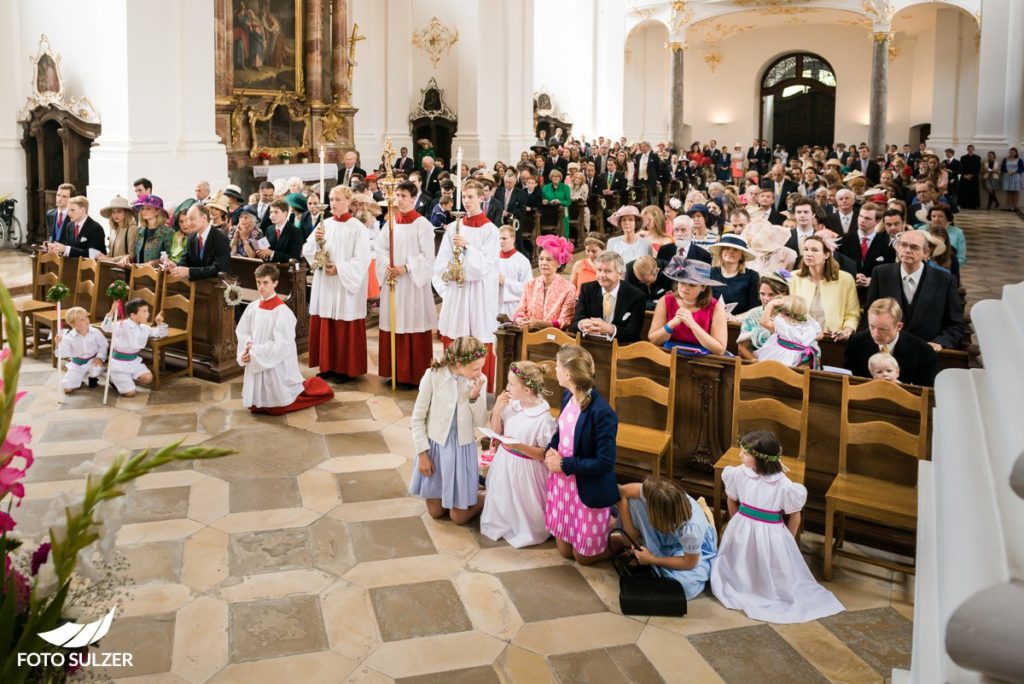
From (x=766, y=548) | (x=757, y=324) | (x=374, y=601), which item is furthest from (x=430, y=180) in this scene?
(x=766, y=548)

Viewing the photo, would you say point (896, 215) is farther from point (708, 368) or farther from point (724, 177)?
point (724, 177)

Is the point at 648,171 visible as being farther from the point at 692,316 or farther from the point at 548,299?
the point at 692,316

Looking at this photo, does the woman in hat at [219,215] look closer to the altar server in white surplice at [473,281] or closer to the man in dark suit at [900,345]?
the altar server in white surplice at [473,281]

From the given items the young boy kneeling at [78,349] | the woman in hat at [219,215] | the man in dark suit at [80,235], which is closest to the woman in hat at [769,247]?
the woman in hat at [219,215]

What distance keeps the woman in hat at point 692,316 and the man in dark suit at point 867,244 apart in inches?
115

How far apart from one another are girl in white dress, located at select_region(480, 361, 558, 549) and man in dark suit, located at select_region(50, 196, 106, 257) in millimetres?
6249

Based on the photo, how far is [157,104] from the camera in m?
13.1

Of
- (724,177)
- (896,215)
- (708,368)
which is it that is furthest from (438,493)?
(724,177)

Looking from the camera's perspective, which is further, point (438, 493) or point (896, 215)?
point (896, 215)

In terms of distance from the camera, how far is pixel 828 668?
13.6 feet

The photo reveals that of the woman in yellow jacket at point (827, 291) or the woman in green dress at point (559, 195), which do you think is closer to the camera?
the woman in yellow jacket at point (827, 291)

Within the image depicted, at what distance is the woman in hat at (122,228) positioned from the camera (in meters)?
9.66

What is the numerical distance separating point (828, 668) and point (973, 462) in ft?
11.1

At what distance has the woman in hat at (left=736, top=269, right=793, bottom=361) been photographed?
6.30 m
